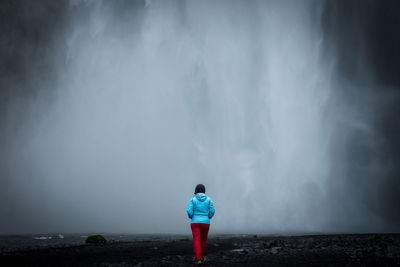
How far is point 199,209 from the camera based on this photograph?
1257 cm

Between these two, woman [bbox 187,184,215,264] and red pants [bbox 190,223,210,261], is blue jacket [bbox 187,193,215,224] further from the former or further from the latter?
red pants [bbox 190,223,210,261]

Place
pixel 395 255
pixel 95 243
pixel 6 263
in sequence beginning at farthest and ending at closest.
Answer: pixel 95 243
pixel 395 255
pixel 6 263

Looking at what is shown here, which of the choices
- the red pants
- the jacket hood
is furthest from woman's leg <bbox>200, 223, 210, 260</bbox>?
the jacket hood

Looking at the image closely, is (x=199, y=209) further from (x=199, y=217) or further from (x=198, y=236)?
(x=198, y=236)

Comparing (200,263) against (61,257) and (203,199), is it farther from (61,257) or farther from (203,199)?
(61,257)

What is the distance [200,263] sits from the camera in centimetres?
1255

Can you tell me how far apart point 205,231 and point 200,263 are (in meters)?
1.31

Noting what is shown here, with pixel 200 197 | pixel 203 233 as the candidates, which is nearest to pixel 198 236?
pixel 203 233

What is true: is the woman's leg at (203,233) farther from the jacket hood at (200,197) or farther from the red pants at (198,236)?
the jacket hood at (200,197)

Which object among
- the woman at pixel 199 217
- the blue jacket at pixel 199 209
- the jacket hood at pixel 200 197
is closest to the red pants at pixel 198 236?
the woman at pixel 199 217

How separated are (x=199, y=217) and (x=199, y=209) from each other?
323mm

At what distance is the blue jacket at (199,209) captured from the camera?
12.5 m

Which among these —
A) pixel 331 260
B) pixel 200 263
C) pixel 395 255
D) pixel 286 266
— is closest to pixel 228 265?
pixel 200 263

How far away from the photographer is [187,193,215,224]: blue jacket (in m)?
12.5
